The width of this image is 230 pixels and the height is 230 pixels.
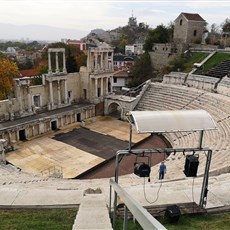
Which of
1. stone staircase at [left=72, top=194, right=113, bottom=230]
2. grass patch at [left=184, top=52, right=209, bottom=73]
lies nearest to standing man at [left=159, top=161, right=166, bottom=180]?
stone staircase at [left=72, top=194, right=113, bottom=230]

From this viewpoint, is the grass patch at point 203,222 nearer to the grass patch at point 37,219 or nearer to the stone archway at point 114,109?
the grass patch at point 37,219

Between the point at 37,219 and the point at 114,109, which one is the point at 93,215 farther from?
the point at 114,109

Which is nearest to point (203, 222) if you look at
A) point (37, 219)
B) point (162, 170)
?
point (37, 219)

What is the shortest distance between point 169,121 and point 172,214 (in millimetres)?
2468

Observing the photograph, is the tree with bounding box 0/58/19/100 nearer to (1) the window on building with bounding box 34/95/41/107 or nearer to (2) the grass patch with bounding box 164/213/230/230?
(1) the window on building with bounding box 34/95/41/107

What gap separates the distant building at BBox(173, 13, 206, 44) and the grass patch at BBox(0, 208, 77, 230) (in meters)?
42.1

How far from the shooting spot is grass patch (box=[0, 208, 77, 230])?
259 inches

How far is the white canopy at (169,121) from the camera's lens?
6.99m

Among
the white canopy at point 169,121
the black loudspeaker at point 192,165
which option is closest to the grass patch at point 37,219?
the white canopy at point 169,121

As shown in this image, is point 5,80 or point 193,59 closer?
point 5,80

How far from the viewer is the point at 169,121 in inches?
283

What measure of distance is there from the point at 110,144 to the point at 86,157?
3.36 metres

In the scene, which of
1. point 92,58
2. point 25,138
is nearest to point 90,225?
point 25,138

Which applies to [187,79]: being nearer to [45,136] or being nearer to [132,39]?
[45,136]
